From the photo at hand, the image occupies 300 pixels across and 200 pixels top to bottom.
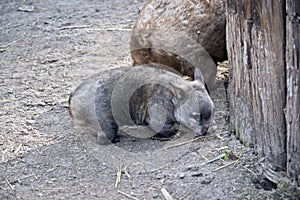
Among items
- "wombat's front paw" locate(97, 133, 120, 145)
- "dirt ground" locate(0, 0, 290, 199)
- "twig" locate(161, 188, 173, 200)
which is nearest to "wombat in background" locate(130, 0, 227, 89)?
"dirt ground" locate(0, 0, 290, 199)

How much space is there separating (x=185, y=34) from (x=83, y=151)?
1360mm

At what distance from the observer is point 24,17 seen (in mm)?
8281

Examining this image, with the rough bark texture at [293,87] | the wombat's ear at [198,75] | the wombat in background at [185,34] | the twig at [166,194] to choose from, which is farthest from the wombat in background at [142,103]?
the rough bark texture at [293,87]

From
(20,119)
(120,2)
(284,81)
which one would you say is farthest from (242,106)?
(120,2)

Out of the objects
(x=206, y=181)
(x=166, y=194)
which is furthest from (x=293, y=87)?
(x=166, y=194)

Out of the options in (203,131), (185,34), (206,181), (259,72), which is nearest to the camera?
(259,72)

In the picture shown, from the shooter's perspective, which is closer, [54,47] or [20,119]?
[20,119]

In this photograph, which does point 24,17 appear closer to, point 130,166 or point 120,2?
point 120,2

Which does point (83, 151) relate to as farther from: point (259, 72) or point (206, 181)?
point (259, 72)

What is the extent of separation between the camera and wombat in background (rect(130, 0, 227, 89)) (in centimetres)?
540

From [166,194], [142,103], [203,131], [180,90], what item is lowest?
[166,194]

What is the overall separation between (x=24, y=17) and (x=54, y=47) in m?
1.25

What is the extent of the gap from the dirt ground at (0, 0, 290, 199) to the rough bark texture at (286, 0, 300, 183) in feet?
0.84

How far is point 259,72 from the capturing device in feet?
13.9
